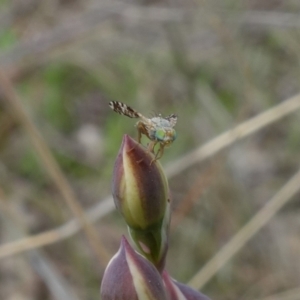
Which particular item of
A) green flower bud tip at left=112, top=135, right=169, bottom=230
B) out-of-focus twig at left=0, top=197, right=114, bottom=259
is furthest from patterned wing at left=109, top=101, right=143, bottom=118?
out-of-focus twig at left=0, top=197, right=114, bottom=259

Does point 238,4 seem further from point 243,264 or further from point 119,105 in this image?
point 119,105

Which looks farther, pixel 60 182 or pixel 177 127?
pixel 177 127

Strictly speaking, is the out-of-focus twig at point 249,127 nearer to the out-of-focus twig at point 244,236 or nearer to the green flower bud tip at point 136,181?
the out-of-focus twig at point 244,236

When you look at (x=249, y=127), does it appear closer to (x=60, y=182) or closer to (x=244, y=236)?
(x=244, y=236)

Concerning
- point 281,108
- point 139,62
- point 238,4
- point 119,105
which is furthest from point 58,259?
point 119,105

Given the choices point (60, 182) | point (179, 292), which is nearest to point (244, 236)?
point (60, 182)

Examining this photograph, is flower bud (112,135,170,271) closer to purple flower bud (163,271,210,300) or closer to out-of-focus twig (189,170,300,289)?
purple flower bud (163,271,210,300)
